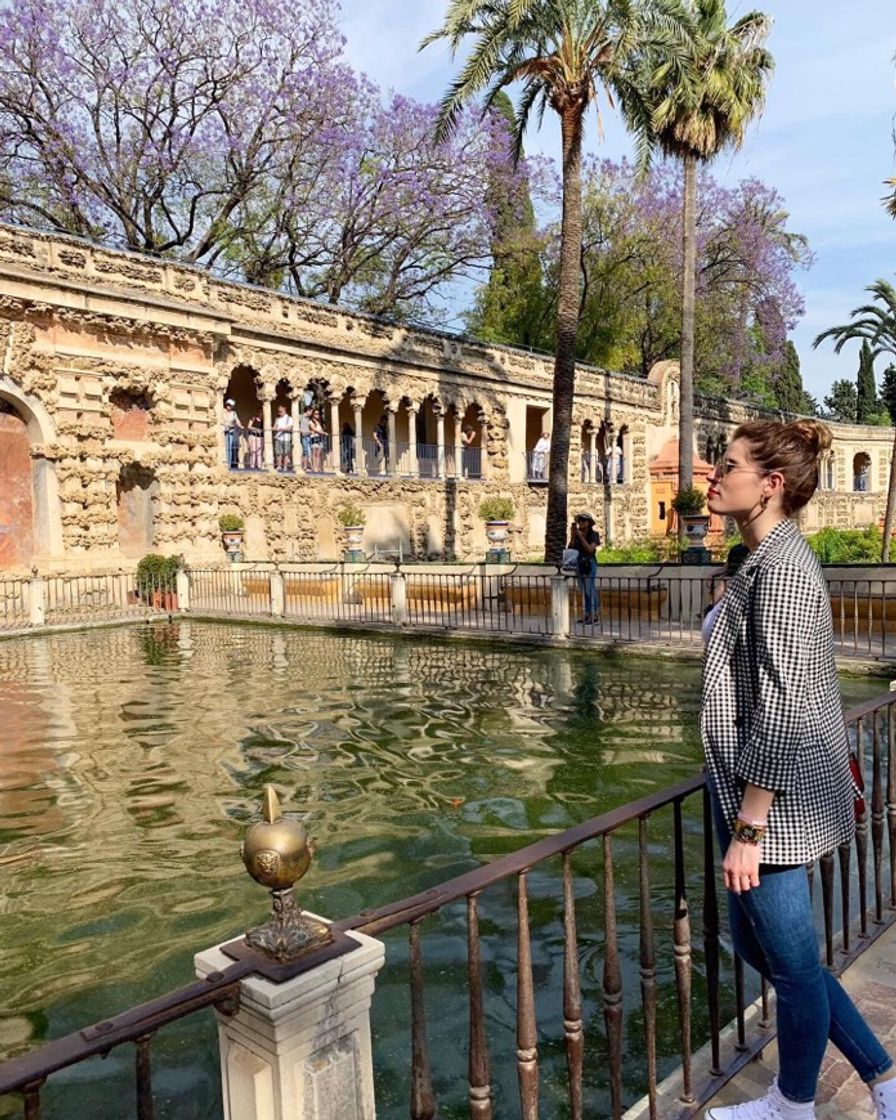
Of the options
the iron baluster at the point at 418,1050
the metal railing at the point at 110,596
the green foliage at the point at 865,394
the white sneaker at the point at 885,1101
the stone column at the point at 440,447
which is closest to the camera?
the iron baluster at the point at 418,1050

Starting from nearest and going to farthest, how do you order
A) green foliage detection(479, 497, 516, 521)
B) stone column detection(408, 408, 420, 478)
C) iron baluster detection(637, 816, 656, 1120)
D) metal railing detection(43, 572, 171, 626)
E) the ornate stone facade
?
iron baluster detection(637, 816, 656, 1120) < metal railing detection(43, 572, 171, 626) < the ornate stone facade < green foliage detection(479, 497, 516, 521) < stone column detection(408, 408, 420, 478)

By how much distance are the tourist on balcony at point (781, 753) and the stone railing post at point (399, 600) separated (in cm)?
1366

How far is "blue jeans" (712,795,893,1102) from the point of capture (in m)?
2.47

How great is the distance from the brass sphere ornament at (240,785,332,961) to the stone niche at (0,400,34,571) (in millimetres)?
21198

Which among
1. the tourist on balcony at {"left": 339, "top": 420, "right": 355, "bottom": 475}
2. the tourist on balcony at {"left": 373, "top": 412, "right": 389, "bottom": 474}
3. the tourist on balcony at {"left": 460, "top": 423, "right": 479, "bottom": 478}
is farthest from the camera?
the tourist on balcony at {"left": 460, "top": 423, "right": 479, "bottom": 478}

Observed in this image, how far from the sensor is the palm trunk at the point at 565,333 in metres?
18.4

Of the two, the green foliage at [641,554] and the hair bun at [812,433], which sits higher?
the hair bun at [812,433]

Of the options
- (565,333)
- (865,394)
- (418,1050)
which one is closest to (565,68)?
(565,333)

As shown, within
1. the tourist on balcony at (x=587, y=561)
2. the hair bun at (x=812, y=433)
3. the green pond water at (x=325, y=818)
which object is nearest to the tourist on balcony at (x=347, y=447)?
the tourist on balcony at (x=587, y=561)

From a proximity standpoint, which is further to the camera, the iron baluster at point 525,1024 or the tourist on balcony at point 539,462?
the tourist on balcony at point 539,462

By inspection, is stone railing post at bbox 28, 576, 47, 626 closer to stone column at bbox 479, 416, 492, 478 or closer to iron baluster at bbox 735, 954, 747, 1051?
iron baluster at bbox 735, 954, 747, 1051

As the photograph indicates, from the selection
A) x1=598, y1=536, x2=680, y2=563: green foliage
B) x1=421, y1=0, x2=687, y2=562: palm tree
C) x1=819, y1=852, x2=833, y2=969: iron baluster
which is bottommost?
x1=819, y1=852, x2=833, y2=969: iron baluster

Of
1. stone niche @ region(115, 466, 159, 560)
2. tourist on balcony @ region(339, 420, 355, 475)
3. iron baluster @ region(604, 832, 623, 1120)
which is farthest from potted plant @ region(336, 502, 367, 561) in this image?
iron baluster @ region(604, 832, 623, 1120)

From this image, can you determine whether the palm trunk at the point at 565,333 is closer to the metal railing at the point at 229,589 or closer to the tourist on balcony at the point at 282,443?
the metal railing at the point at 229,589
